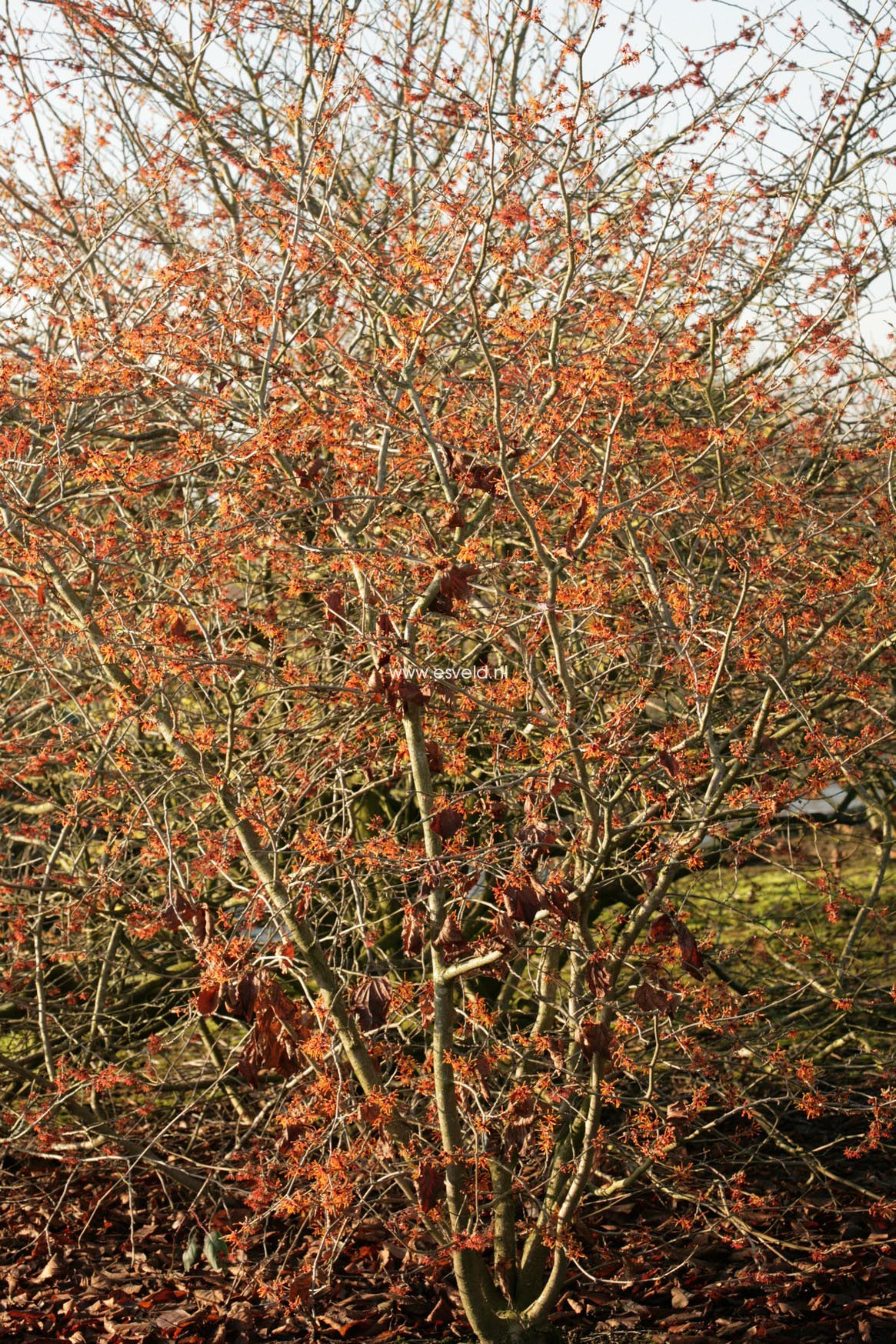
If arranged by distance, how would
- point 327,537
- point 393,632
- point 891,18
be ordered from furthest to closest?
point 327,537, point 891,18, point 393,632

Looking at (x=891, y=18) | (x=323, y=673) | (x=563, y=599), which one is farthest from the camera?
(x=323, y=673)

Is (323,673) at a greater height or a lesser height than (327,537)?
lesser

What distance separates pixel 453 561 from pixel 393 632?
0.34m

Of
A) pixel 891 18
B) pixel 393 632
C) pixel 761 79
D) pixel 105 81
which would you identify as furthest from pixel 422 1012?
pixel 105 81

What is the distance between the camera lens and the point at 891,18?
17.1ft

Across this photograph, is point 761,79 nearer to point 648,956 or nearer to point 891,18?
point 891,18

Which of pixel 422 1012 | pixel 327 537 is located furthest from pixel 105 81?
pixel 422 1012

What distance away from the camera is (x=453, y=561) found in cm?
392

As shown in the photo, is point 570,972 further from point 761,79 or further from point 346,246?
point 761,79

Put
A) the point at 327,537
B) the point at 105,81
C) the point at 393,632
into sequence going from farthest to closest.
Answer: the point at 105,81, the point at 327,537, the point at 393,632

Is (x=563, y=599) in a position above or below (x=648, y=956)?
above

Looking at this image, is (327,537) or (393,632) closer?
(393,632)

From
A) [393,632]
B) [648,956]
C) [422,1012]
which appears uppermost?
[393,632]

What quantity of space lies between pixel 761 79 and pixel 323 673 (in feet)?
10.5
